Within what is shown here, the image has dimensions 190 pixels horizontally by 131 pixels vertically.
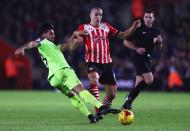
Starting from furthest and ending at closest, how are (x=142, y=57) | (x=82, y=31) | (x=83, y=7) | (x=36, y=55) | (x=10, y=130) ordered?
(x=83, y=7) → (x=36, y=55) → (x=142, y=57) → (x=82, y=31) → (x=10, y=130)

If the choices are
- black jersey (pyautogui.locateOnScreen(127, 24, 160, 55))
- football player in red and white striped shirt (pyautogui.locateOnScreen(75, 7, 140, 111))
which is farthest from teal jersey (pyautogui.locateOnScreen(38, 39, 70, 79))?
black jersey (pyautogui.locateOnScreen(127, 24, 160, 55))

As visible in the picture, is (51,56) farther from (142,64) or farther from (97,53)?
(142,64)

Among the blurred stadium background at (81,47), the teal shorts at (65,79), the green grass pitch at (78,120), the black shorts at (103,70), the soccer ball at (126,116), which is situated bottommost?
the blurred stadium background at (81,47)

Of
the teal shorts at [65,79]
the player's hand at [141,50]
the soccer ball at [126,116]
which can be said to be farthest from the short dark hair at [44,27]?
the player's hand at [141,50]

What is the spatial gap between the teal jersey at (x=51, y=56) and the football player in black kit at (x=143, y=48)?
8.54 ft

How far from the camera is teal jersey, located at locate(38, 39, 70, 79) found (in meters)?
12.8

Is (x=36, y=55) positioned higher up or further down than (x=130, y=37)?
further down

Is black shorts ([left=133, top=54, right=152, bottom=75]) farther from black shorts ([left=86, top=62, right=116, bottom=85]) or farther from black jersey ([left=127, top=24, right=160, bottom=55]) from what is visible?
black shorts ([left=86, top=62, right=116, bottom=85])

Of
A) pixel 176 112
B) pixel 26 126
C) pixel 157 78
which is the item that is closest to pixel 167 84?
pixel 157 78

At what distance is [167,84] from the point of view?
28641mm

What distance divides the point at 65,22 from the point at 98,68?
18.5 meters

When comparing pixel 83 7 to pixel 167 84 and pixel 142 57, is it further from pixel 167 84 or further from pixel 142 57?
pixel 142 57

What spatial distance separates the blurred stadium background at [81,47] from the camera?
2867 centimetres

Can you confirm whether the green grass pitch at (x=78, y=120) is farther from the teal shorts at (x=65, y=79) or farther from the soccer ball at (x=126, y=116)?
the teal shorts at (x=65, y=79)
